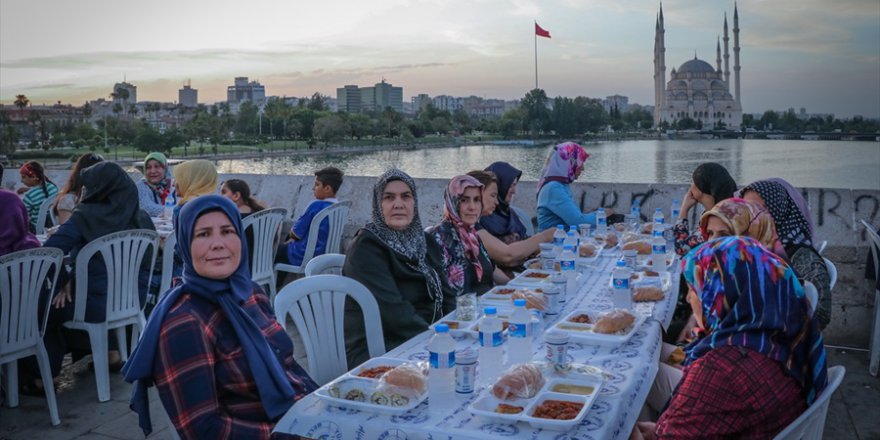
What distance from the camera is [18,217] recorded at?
13.9 feet

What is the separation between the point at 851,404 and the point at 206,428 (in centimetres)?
371

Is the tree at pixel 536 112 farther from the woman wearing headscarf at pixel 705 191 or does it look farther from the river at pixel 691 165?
the woman wearing headscarf at pixel 705 191

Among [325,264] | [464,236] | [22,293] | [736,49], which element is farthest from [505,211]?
[736,49]

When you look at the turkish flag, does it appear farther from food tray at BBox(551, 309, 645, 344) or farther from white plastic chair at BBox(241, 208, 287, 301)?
food tray at BBox(551, 309, 645, 344)

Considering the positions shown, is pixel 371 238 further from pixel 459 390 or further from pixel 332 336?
pixel 459 390

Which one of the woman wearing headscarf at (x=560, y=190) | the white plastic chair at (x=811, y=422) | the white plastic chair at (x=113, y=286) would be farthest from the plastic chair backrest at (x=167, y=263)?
the white plastic chair at (x=811, y=422)

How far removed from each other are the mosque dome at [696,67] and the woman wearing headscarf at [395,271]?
4659 inches

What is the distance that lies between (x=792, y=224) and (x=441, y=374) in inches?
96.6

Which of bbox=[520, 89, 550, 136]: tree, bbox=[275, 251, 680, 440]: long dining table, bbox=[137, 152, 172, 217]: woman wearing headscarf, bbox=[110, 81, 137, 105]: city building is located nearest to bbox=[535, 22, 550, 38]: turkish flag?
bbox=[520, 89, 550, 136]: tree

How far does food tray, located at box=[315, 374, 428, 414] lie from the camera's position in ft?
6.34

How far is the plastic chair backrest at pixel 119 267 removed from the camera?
13.6 ft

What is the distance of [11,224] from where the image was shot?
420cm

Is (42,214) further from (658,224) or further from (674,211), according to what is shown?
(674,211)

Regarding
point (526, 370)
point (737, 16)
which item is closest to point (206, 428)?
point (526, 370)
